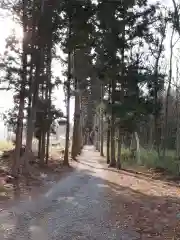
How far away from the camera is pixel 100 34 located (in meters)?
19.3

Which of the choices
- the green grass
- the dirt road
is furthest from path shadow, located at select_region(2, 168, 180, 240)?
the green grass

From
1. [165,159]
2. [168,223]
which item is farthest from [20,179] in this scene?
[165,159]

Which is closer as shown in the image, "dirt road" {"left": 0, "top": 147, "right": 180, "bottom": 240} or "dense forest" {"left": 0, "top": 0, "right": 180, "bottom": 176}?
"dirt road" {"left": 0, "top": 147, "right": 180, "bottom": 240}

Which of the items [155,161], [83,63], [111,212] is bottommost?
[111,212]

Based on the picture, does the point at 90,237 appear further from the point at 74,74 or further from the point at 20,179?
the point at 74,74

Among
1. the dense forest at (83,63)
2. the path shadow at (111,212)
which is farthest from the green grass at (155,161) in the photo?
the path shadow at (111,212)

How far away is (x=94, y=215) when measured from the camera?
10250 millimetres

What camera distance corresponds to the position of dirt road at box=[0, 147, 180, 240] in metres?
8.27

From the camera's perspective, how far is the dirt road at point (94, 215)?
8266mm

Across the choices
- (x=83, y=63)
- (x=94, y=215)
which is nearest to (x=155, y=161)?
(x=83, y=63)

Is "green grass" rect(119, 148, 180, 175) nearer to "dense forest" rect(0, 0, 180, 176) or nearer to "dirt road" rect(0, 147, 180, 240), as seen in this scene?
"dense forest" rect(0, 0, 180, 176)

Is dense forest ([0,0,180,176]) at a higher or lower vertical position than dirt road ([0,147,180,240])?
higher

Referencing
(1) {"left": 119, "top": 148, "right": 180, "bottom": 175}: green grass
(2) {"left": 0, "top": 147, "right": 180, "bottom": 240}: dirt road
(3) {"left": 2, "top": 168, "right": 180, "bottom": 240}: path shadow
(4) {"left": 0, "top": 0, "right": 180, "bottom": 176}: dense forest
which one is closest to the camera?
(2) {"left": 0, "top": 147, "right": 180, "bottom": 240}: dirt road

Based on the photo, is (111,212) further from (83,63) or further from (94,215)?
(83,63)
